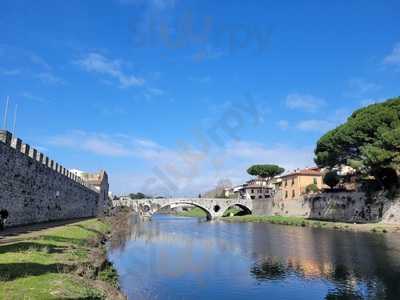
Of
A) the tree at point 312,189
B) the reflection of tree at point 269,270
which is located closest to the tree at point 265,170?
the tree at point 312,189

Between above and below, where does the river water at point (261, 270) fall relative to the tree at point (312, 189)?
below

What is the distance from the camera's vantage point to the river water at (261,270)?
1817cm

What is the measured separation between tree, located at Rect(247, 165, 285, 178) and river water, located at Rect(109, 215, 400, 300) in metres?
A: 94.6

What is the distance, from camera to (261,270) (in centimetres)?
2336

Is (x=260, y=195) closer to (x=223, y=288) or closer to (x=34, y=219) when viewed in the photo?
(x=34, y=219)

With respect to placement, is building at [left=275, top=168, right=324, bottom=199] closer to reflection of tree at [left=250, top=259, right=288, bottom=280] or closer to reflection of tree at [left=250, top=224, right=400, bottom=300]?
reflection of tree at [left=250, top=224, right=400, bottom=300]

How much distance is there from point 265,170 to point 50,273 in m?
120

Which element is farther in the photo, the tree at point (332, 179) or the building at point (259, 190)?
the building at point (259, 190)

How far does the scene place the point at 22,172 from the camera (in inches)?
1061

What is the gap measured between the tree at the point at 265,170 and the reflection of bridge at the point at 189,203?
1777cm

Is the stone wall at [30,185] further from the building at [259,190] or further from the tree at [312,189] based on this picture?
the building at [259,190]

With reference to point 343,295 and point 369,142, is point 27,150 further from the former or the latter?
point 369,142

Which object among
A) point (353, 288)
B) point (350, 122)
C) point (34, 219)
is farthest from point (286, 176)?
point (353, 288)

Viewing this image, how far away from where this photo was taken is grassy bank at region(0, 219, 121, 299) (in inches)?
422
